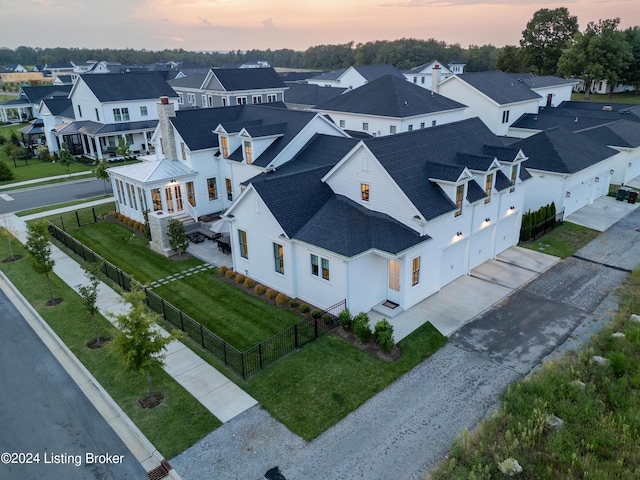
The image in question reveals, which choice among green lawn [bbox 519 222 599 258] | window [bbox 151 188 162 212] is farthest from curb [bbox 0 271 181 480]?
green lawn [bbox 519 222 599 258]

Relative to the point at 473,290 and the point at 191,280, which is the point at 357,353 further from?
the point at 191,280

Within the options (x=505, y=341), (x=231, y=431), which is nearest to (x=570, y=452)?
(x=505, y=341)

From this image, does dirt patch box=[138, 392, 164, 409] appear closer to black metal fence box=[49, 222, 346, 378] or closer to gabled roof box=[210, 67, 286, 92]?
black metal fence box=[49, 222, 346, 378]

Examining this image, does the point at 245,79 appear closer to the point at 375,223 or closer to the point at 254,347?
the point at 375,223

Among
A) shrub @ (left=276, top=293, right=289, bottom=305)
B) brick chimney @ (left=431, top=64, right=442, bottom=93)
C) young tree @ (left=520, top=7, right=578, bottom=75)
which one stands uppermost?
young tree @ (left=520, top=7, right=578, bottom=75)

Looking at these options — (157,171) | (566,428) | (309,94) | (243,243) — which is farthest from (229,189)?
(309,94)
